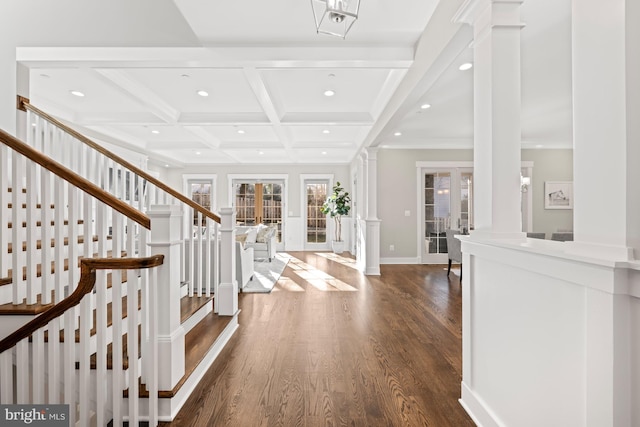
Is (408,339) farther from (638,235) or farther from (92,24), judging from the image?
(92,24)

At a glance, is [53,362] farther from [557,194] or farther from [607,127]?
[557,194]

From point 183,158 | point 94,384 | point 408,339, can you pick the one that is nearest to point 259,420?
point 94,384

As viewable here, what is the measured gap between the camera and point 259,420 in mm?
1689

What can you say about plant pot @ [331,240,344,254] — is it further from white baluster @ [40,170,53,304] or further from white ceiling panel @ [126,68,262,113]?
white baluster @ [40,170,53,304]

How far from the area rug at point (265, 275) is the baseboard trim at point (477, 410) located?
2995mm

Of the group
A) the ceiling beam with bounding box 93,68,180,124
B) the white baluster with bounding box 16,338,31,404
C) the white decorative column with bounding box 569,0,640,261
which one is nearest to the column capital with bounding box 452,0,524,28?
the white decorative column with bounding box 569,0,640,261

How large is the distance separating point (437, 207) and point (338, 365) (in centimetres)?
508

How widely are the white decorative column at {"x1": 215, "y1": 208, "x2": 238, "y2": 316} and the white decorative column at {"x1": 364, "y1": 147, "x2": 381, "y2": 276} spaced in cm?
302

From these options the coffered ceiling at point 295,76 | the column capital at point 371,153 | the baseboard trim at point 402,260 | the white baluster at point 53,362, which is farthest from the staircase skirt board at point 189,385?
the baseboard trim at point 402,260

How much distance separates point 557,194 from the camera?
21.2 ft

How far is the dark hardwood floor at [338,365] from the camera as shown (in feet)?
5.70

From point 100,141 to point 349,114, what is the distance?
15.3 ft

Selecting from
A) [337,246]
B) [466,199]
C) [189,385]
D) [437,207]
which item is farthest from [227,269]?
[337,246]

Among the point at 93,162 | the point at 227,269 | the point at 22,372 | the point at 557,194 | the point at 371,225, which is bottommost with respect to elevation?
the point at 22,372
